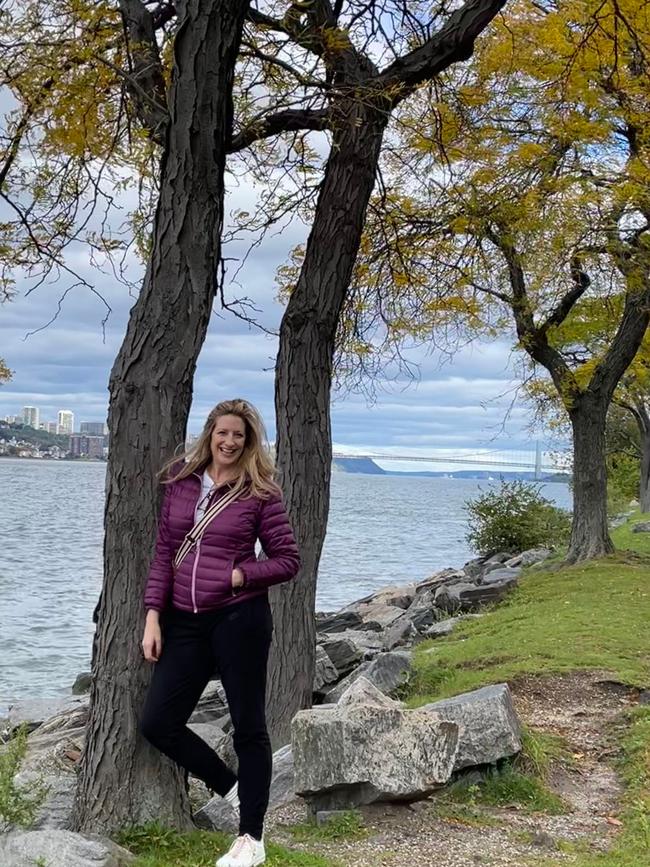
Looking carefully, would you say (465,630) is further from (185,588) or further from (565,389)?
(185,588)

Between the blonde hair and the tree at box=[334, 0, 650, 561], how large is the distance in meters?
6.17

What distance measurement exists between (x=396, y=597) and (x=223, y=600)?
16483mm

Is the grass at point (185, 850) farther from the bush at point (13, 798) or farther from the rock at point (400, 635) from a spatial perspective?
the rock at point (400, 635)

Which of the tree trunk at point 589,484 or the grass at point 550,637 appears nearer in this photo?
the grass at point 550,637

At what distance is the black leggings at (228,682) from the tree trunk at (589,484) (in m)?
13.8

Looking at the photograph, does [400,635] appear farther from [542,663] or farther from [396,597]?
[396,597]

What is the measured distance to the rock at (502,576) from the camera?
16830 millimetres

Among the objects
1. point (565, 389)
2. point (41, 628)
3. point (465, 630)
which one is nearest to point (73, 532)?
point (41, 628)

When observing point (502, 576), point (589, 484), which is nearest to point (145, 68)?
point (589, 484)

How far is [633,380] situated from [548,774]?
70.8ft

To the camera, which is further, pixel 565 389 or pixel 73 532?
pixel 73 532

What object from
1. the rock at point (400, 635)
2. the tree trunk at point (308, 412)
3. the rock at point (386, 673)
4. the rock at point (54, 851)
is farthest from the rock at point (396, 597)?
the rock at point (54, 851)

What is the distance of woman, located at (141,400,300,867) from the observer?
174 inches

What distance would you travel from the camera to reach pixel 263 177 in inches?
284
